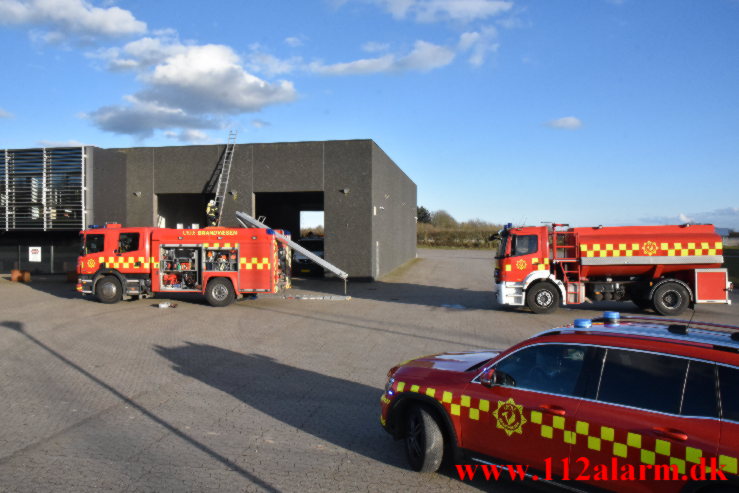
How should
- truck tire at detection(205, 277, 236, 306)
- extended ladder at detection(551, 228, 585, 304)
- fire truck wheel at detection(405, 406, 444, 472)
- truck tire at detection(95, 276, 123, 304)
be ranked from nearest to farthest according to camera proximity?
1. fire truck wheel at detection(405, 406, 444, 472)
2. extended ladder at detection(551, 228, 585, 304)
3. truck tire at detection(205, 277, 236, 306)
4. truck tire at detection(95, 276, 123, 304)

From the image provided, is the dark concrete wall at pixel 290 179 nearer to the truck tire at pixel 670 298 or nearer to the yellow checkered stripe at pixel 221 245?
the yellow checkered stripe at pixel 221 245

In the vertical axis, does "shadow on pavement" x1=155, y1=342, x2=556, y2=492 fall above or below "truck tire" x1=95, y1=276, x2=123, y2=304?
below

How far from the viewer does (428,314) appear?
16375 millimetres

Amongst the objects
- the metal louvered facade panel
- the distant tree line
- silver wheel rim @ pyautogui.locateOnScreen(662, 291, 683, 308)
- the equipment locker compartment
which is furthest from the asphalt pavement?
the distant tree line

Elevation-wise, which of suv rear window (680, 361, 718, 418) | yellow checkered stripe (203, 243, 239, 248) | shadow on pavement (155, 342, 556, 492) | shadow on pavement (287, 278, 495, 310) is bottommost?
shadow on pavement (155, 342, 556, 492)

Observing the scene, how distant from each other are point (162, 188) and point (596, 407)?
88.4 feet

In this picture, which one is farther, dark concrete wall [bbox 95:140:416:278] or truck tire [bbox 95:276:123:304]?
dark concrete wall [bbox 95:140:416:278]

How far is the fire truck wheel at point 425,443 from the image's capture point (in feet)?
16.8

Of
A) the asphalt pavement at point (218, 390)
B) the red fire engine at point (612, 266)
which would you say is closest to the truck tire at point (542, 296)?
the red fire engine at point (612, 266)

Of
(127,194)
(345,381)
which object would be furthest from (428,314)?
(127,194)

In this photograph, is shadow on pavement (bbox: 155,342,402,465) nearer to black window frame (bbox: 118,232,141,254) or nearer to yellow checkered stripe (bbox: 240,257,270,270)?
yellow checkered stripe (bbox: 240,257,270,270)

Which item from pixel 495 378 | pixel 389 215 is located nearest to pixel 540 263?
pixel 495 378

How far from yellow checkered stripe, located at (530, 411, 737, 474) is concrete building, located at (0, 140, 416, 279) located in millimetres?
22359

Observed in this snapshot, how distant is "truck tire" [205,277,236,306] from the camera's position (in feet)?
58.4
